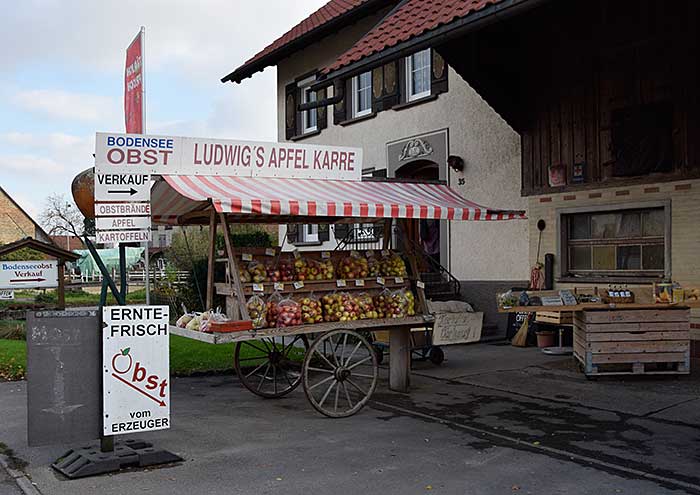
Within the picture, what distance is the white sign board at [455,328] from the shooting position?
30.0 feet

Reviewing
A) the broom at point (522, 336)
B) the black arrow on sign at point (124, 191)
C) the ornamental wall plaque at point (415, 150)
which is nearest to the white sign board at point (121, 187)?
the black arrow on sign at point (124, 191)

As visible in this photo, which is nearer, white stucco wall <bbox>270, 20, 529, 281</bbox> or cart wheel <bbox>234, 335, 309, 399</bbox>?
cart wheel <bbox>234, 335, 309, 399</bbox>

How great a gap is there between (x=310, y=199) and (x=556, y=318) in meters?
5.66

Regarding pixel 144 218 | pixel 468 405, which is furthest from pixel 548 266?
pixel 144 218

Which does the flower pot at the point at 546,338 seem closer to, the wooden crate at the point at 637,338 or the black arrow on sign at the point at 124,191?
the wooden crate at the point at 637,338

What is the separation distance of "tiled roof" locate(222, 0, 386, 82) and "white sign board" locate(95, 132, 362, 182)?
9966 millimetres

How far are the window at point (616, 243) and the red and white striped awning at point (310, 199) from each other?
343 centimetres

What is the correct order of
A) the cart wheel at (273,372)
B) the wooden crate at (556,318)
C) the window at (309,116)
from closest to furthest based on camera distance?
the cart wheel at (273,372) < the wooden crate at (556,318) < the window at (309,116)

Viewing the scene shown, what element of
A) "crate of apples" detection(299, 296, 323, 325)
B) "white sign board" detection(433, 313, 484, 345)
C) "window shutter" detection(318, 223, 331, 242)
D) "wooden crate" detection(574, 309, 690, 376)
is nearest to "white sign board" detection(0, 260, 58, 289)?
"window shutter" detection(318, 223, 331, 242)

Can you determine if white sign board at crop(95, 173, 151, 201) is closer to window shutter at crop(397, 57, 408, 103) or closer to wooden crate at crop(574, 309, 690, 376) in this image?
wooden crate at crop(574, 309, 690, 376)

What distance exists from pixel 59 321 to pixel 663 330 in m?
7.13

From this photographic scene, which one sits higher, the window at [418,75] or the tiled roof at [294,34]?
the tiled roof at [294,34]

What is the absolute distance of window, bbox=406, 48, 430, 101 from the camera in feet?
53.2

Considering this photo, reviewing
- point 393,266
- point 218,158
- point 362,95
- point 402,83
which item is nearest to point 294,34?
point 362,95
